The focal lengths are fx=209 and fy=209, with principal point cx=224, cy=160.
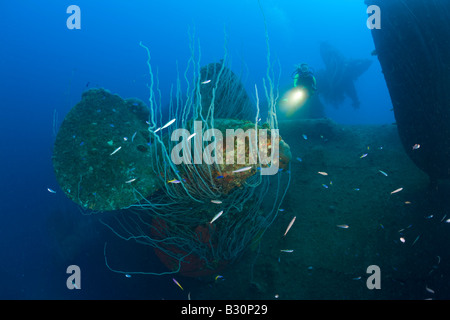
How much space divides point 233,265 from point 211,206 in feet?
4.92

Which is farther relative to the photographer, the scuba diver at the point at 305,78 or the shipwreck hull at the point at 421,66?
the scuba diver at the point at 305,78

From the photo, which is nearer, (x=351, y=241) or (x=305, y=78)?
(x=351, y=241)

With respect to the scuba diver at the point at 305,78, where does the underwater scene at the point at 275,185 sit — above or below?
below

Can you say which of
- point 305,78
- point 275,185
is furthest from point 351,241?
point 305,78

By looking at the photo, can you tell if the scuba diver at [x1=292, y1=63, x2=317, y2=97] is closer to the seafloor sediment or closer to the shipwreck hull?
the shipwreck hull

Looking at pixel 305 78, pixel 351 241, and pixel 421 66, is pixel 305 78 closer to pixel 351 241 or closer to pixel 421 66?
pixel 421 66

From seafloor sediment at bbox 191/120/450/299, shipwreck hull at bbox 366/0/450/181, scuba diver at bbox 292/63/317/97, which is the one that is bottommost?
seafloor sediment at bbox 191/120/450/299

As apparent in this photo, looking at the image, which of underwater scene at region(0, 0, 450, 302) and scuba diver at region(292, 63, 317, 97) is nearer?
underwater scene at region(0, 0, 450, 302)

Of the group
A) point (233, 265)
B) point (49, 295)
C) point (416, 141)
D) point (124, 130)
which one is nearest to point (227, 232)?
point (233, 265)

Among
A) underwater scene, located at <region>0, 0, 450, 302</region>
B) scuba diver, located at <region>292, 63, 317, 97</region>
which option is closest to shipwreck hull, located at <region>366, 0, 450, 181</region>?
underwater scene, located at <region>0, 0, 450, 302</region>

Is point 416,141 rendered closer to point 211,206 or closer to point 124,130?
point 211,206

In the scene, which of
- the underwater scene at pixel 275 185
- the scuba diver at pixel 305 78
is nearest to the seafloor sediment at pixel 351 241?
the underwater scene at pixel 275 185

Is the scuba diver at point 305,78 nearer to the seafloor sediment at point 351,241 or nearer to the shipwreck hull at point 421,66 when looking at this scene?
the shipwreck hull at point 421,66

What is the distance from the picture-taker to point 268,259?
13.8 ft
